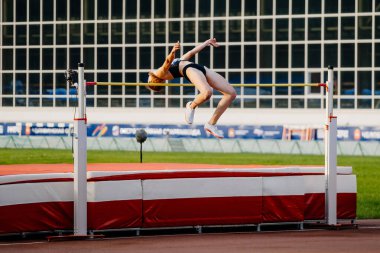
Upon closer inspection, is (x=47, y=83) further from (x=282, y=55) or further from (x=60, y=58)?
(x=282, y=55)

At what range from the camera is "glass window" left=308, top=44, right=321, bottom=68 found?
58.1m

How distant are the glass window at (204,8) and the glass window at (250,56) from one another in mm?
2897

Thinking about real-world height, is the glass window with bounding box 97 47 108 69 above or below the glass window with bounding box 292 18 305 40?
below

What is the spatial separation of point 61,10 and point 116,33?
327cm

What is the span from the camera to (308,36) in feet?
192

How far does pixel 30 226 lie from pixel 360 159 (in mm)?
32381

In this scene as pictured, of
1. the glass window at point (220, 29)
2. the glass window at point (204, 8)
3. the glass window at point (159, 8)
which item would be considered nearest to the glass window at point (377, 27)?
the glass window at point (220, 29)

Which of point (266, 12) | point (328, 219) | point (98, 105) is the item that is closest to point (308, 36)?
point (266, 12)

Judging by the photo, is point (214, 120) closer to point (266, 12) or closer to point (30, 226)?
point (30, 226)

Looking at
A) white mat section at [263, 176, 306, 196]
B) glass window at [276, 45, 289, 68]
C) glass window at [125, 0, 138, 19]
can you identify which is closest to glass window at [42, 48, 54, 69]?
glass window at [125, 0, 138, 19]

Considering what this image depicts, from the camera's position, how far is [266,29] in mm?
59219

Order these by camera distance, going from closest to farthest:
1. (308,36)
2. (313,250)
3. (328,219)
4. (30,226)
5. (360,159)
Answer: (313,250)
(30,226)
(328,219)
(360,159)
(308,36)

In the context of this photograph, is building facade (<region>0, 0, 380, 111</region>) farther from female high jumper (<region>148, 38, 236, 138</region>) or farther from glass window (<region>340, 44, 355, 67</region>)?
female high jumper (<region>148, 38, 236, 138</region>)

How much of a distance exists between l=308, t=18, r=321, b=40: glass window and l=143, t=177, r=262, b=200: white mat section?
4046cm
